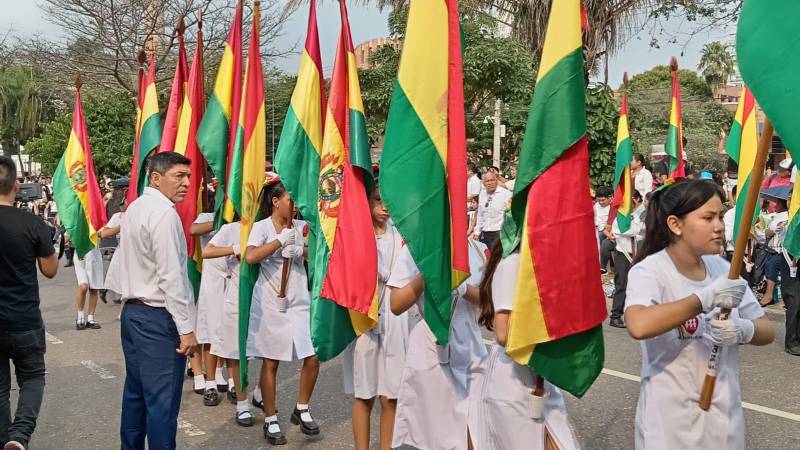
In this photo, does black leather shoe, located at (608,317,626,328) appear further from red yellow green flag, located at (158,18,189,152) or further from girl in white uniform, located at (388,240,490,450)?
girl in white uniform, located at (388,240,490,450)

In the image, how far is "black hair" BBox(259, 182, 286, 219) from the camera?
6.24 m

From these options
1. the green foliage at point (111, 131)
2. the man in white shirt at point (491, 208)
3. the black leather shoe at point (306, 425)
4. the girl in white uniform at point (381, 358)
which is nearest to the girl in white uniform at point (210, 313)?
the black leather shoe at point (306, 425)

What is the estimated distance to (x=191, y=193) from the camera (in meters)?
7.45

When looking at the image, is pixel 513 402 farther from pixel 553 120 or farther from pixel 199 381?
pixel 199 381

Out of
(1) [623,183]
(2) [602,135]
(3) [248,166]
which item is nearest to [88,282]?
(3) [248,166]

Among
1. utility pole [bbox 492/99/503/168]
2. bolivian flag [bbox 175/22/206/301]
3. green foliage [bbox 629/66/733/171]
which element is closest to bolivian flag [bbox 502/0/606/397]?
bolivian flag [bbox 175/22/206/301]

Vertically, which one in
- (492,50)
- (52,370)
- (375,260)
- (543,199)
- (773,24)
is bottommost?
(52,370)

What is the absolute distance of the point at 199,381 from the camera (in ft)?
23.2

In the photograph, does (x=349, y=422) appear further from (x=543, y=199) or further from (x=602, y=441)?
(x=543, y=199)

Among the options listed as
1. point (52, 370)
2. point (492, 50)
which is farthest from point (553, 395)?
point (492, 50)

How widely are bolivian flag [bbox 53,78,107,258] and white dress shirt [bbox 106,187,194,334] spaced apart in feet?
18.2

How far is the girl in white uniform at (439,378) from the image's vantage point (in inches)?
164

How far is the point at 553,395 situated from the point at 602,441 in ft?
7.06

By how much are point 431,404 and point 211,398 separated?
3.02 metres
